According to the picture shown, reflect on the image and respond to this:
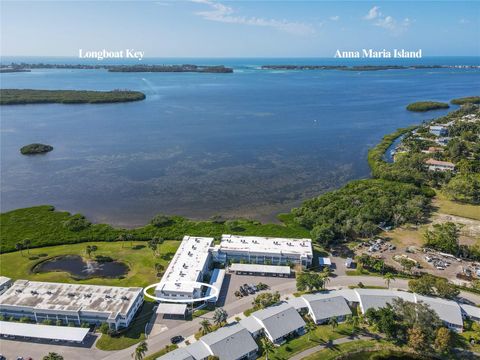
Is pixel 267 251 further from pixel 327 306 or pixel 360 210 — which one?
pixel 360 210

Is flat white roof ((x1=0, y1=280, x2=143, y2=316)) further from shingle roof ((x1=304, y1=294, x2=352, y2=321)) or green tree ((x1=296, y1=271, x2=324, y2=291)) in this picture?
shingle roof ((x1=304, y1=294, x2=352, y2=321))

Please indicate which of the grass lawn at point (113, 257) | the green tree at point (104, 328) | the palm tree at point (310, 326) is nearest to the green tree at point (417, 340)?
the palm tree at point (310, 326)

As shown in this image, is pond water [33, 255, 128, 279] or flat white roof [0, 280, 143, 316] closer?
flat white roof [0, 280, 143, 316]

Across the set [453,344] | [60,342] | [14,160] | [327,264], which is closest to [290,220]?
[327,264]

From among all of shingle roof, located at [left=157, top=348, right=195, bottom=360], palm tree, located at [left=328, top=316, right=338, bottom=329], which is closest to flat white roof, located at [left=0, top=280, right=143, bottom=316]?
shingle roof, located at [left=157, top=348, right=195, bottom=360]

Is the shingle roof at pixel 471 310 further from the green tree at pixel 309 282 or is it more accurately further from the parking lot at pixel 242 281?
the parking lot at pixel 242 281

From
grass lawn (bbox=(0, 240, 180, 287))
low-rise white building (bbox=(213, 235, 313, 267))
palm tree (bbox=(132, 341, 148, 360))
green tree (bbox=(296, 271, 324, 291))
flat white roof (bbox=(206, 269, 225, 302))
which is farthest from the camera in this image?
low-rise white building (bbox=(213, 235, 313, 267))

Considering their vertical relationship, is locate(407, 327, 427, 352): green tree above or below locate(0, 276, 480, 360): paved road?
above
